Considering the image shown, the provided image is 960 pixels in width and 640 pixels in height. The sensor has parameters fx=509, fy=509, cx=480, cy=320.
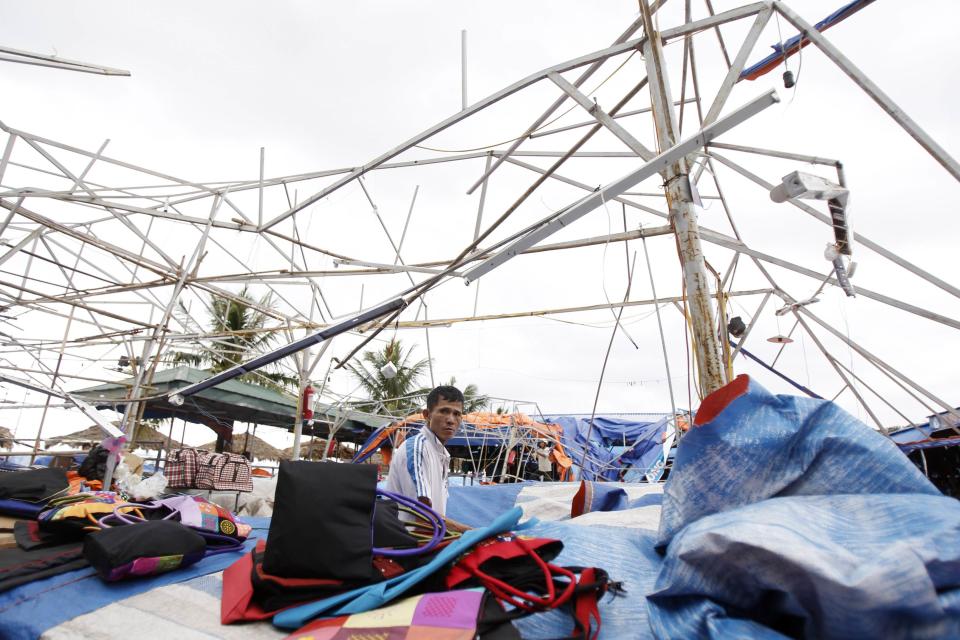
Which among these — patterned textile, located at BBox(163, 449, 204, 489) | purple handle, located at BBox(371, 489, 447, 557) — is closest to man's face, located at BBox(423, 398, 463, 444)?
purple handle, located at BBox(371, 489, 447, 557)

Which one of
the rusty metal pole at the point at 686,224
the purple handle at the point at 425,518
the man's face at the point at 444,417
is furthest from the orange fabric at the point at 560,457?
the purple handle at the point at 425,518

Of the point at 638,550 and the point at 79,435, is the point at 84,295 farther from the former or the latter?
the point at 79,435

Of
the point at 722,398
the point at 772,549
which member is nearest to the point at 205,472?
the point at 722,398

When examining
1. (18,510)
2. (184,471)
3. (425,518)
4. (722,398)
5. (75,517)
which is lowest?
(184,471)

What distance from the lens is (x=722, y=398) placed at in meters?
1.50

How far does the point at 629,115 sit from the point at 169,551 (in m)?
4.04

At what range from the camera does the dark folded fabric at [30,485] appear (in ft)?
9.39

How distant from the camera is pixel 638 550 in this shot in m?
1.72

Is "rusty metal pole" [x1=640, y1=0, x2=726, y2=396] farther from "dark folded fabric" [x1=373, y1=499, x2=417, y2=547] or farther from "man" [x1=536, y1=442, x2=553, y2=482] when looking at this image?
"man" [x1=536, y1=442, x2=553, y2=482]

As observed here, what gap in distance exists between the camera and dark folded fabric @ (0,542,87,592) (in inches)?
68.2

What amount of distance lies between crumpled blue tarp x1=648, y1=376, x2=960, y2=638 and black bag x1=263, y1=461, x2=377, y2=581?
827 millimetres

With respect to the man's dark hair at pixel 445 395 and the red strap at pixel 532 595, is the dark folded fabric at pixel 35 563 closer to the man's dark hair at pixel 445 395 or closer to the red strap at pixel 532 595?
the red strap at pixel 532 595

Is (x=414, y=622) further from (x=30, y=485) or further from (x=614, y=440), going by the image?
(x=614, y=440)

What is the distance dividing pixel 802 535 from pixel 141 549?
2.04m
